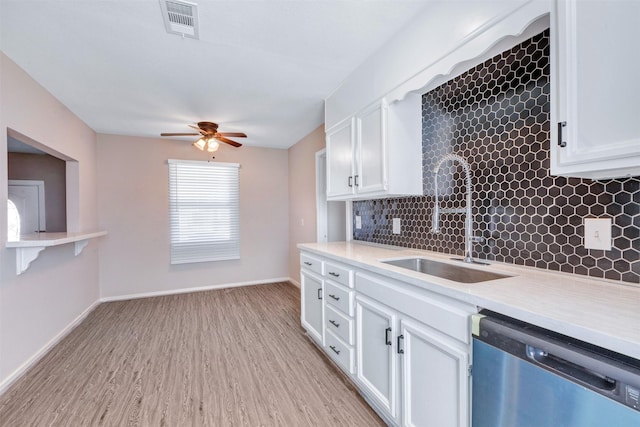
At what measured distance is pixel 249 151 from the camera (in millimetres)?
5035

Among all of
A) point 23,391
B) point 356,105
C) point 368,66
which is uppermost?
point 368,66

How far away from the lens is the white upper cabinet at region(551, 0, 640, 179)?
911 millimetres

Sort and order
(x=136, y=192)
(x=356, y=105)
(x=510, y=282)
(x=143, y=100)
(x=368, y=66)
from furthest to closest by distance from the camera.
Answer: (x=136, y=192) → (x=143, y=100) → (x=356, y=105) → (x=368, y=66) → (x=510, y=282)

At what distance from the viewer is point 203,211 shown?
15.6 ft

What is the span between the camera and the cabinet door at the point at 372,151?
2.15 meters

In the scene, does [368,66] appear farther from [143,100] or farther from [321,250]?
[143,100]

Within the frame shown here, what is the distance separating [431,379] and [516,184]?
1108 millimetres

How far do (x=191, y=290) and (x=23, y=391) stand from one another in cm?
255

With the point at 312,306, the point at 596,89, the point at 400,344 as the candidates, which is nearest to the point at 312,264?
the point at 312,306

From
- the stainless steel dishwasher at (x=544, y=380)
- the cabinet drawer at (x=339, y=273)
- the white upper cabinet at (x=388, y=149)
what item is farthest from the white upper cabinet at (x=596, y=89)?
the cabinet drawer at (x=339, y=273)

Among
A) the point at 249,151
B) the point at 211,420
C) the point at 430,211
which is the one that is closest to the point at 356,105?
the point at 430,211

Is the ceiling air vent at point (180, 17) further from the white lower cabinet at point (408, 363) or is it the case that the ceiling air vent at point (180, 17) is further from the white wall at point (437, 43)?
the white lower cabinet at point (408, 363)

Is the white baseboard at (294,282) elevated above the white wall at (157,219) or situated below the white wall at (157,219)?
below

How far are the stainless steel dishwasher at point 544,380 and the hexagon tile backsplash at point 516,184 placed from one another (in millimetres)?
646
